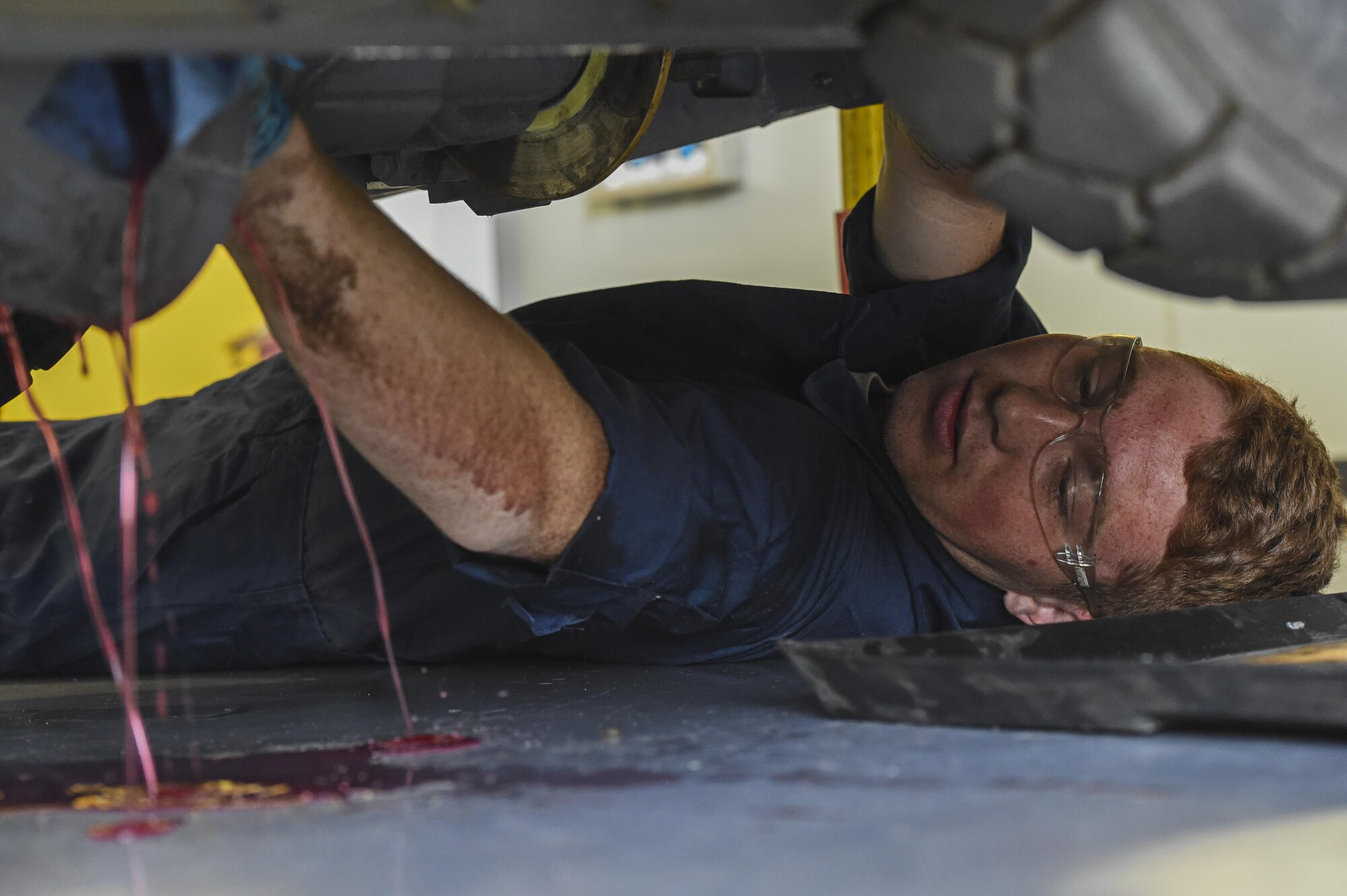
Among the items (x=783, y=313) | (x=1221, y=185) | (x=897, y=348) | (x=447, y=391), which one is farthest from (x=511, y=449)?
(x=897, y=348)

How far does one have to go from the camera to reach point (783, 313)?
4.93 ft

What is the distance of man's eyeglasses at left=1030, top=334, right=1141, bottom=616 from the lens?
56.0 inches

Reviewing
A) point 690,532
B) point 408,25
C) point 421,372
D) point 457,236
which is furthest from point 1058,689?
point 457,236

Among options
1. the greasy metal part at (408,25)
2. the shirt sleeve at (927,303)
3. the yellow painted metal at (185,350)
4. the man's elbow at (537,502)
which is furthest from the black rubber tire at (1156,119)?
the yellow painted metal at (185,350)

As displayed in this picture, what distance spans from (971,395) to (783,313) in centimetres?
24

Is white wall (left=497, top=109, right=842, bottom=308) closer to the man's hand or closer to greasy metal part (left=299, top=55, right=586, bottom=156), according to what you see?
the man's hand

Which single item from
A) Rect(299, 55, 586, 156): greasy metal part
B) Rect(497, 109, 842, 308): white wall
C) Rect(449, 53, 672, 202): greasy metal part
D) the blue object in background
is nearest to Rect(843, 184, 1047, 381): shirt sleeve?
Rect(449, 53, 672, 202): greasy metal part

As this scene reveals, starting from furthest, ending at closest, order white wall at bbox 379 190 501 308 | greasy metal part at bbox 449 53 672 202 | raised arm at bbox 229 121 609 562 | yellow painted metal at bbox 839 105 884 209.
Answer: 1. white wall at bbox 379 190 501 308
2. yellow painted metal at bbox 839 105 884 209
3. greasy metal part at bbox 449 53 672 202
4. raised arm at bbox 229 121 609 562

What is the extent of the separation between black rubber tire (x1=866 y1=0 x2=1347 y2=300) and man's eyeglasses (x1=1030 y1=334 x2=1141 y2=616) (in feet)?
2.58

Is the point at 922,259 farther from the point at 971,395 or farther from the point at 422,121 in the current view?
the point at 422,121

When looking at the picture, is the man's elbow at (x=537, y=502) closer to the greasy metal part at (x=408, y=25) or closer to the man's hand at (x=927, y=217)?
the greasy metal part at (x=408, y=25)

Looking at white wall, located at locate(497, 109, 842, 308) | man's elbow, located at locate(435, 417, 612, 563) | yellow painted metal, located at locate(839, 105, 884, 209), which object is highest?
white wall, located at locate(497, 109, 842, 308)

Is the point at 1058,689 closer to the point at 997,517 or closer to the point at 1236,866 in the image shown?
the point at 1236,866

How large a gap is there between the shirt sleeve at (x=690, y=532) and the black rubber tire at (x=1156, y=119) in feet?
1.41
